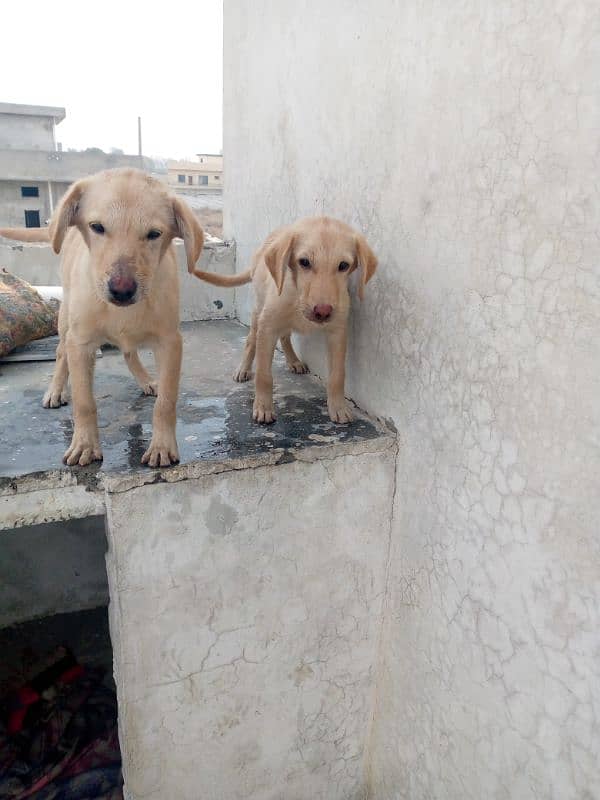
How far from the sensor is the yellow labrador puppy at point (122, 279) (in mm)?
2004

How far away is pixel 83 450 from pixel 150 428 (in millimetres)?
445

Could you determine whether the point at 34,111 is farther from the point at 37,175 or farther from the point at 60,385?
the point at 60,385

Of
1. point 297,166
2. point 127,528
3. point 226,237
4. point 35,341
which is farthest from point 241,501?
point 226,237

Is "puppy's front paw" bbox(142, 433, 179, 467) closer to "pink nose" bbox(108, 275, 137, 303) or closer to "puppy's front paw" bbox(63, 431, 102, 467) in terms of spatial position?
"puppy's front paw" bbox(63, 431, 102, 467)

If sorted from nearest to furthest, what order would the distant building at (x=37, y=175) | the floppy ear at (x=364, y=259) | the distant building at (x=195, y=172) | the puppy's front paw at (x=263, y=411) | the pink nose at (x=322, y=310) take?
the pink nose at (x=322, y=310) → the floppy ear at (x=364, y=259) → the puppy's front paw at (x=263, y=411) → the distant building at (x=37, y=175) → the distant building at (x=195, y=172)

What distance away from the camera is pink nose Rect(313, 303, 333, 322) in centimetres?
241

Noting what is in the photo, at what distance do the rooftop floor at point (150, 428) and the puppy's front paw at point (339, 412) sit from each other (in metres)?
0.04

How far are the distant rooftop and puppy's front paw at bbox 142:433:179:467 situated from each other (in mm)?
22862

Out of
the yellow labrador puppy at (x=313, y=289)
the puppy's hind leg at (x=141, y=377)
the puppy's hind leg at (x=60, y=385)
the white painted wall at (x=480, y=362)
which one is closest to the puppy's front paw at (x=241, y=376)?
the puppy's hind leg at (x=141, y=377)

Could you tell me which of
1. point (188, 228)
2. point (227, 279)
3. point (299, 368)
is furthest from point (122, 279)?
point (299, 368)

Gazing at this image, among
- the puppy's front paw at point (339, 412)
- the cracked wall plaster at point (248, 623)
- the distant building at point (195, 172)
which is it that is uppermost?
the distant building at point (195, 172)

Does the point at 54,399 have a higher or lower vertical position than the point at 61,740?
higher

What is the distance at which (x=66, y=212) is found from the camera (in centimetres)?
212

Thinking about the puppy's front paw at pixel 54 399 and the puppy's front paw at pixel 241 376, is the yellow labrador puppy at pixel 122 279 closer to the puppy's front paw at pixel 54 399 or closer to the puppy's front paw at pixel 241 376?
the puppy's front paw at pixel 54 399
